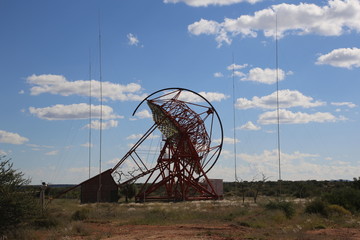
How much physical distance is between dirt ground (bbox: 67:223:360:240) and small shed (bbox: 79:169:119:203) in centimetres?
2844

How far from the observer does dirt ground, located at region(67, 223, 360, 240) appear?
22.5 meters

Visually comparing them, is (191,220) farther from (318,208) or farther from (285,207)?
(318,208)

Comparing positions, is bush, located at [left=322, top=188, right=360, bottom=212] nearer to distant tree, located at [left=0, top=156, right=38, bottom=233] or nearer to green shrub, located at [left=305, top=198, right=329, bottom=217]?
green shrub, located at [left=305, top=198, right=329, bottom=217]

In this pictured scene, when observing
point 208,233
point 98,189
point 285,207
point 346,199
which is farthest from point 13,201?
point 98,189

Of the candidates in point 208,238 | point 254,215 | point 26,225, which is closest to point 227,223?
point 254,215

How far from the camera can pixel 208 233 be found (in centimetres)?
2369

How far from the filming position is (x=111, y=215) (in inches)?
1351

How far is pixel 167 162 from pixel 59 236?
1359 inches

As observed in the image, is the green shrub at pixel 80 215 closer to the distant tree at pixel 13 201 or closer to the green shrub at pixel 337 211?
the distant tree at pixel 13 201

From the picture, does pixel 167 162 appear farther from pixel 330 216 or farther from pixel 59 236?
pixel 59 236

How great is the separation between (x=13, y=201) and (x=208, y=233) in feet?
30.8

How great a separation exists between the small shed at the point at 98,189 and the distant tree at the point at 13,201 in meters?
30.9

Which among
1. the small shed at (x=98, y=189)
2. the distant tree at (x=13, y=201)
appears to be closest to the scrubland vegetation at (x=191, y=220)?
the distant tree at (x=13, y=201)

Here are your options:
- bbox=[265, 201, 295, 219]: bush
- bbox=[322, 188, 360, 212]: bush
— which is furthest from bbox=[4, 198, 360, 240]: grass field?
bbox=[322, 188, 360, 212]: bush
